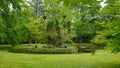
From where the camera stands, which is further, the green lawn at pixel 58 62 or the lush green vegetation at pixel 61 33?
the green lawn at pixel 58 62

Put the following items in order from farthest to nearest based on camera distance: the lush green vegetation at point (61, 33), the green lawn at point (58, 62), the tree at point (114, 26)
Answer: the green lawn at point (58, 62) → the lush green vegetation at point (61, 33) → the tree at point (114, 26)

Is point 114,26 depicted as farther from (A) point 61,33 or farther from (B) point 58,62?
(A) point 61,33

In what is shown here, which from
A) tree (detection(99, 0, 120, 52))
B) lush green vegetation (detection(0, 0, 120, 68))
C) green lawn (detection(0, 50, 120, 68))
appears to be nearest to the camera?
tree (detection(99, 0, 120, 52))

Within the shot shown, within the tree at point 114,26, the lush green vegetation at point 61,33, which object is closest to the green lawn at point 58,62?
the lush green vegetation at point 61,33

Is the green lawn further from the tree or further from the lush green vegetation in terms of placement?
the tree

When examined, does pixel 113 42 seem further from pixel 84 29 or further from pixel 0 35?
pixel 84 29

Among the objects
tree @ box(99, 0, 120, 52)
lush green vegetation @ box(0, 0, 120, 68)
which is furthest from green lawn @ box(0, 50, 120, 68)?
tree @ box(99, 0, 120, 52)

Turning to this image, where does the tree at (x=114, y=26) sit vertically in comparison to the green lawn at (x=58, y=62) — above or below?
above

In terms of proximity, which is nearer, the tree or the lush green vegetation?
the tree

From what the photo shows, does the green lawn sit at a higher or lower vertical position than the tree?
lower

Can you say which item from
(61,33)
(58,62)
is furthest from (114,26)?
(61,33)

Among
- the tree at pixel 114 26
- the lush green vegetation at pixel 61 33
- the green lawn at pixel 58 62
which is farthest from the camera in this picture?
the green lawn at pixel 58 62

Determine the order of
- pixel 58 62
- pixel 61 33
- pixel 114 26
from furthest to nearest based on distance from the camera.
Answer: pixel 61 33 < pixel 58 62 < pixel 114 26

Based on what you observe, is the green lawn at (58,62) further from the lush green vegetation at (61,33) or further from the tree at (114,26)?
the tree at (114,26)
